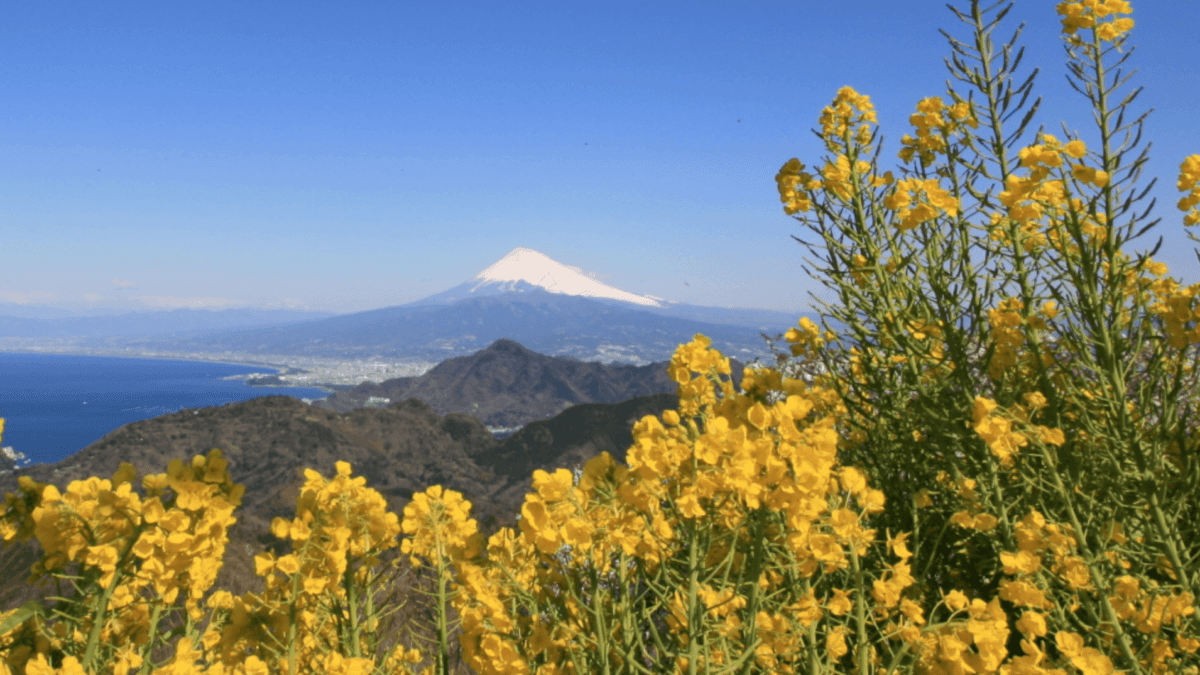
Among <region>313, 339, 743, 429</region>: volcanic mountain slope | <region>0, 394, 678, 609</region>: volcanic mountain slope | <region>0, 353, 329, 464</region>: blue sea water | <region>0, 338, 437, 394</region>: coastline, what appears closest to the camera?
<region>0, 394, 678, 609</region>: volcanic mountain slope

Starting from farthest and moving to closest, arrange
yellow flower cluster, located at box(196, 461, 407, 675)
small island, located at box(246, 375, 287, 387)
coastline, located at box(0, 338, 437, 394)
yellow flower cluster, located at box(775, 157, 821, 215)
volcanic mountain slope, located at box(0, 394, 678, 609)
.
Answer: coastline, located at box(0, 338, 437, 394)
small island, located at box(246, 375, 287, 387)
volcanic mountain slope, located at box(0, 394, 678, 609)
yellow flower cluster, located at box(775, 157, 821, 215)
yellow flower cluster, located at box(196, 461, 407, 675)

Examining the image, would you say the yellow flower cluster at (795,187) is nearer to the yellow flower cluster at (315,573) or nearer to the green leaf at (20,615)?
the yellow flower cluster at (315,573)

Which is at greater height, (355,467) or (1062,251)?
(1062,251)

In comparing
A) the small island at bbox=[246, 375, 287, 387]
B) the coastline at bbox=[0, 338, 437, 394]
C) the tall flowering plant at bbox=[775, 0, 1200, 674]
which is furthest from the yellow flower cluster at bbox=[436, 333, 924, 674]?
the small island at bbox=[246, 375, 287, 387]

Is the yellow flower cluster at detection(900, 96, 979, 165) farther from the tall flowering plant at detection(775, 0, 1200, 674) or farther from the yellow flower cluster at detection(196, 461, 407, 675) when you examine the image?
the yellow flower cluster at detection(196, 461, 407, 675)

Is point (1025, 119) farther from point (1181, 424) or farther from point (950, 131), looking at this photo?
point (1181, 424)

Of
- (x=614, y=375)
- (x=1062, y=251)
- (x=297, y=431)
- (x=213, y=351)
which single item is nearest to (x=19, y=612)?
(x=1062, y=251)
